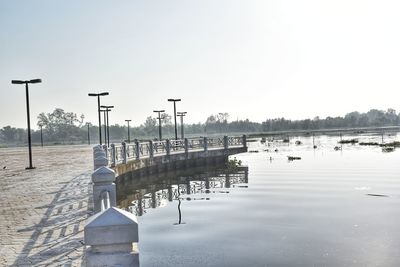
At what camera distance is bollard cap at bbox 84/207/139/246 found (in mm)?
3465

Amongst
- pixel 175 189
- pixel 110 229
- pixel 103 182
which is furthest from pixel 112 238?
pixel 175 189

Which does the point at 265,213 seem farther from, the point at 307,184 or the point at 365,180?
the point at 365,180

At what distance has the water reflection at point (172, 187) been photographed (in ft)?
60.7

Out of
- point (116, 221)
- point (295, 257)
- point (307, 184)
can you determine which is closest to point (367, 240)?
point (295, 257)

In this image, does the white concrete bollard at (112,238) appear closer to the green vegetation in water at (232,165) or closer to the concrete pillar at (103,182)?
the concrete pillar at (103,182)

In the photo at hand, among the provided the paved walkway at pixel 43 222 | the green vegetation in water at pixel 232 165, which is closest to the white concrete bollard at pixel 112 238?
the paved walkway at pixel 43 222

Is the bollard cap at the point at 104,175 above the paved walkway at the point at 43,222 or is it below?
above

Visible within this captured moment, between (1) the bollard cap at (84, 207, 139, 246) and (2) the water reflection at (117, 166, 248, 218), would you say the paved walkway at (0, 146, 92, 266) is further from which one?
(1) the bollard cap at (84, 207, 139, 246)

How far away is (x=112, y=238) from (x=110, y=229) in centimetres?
9

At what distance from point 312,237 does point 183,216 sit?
16.5ft

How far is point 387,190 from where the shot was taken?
18.8m

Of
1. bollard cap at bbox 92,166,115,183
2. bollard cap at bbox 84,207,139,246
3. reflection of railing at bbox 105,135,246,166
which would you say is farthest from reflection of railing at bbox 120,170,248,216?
bollard cap at bbox 84,207,139,246

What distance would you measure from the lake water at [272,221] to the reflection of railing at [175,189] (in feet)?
0.17

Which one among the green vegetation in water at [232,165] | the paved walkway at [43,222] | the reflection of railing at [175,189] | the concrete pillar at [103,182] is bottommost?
the reflection of railing at [175,189]
